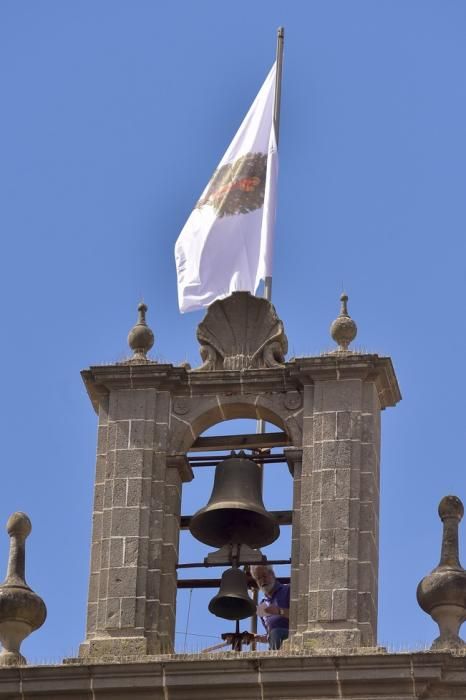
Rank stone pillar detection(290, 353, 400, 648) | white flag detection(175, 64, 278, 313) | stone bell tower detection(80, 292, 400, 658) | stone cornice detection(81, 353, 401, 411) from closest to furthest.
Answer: stone pillar detection(290, 353, 400, 648) < stone bell tower detection(80, 292, 400, 658) < stone cornice detection(81, 353, 401, 411) < white flag detection(175, 64, 278, 313)

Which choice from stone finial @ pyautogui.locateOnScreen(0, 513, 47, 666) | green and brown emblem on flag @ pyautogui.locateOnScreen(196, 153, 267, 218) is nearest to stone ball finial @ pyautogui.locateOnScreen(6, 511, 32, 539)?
stone finial @ pyautogui.locateOnScreen(0, 513, 47, 666)

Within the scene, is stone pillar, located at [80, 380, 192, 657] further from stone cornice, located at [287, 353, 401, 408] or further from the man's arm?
stone cornice, located at [287, 353, 401, 408]

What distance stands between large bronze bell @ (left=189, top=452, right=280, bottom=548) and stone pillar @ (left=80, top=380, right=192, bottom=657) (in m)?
0.44

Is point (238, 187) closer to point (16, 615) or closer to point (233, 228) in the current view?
point (233, 228)

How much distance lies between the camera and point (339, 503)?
38469 mm

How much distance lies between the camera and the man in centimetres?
3894

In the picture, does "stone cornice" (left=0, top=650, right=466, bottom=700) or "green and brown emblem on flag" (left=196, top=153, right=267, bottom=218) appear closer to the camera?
"stone cornice" (left=0, top=650, right=466, bottom=700)

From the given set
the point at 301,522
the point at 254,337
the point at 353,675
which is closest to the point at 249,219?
the point at 254,337

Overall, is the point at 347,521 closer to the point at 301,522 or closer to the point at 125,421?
the point at 301,522

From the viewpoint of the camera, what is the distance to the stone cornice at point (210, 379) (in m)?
39.4

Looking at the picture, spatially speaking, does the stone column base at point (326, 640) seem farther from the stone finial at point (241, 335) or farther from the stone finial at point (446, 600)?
the stone finial at point (241, 335)

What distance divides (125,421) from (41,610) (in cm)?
268

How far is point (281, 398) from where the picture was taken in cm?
3966

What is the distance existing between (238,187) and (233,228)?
2.39 ft
